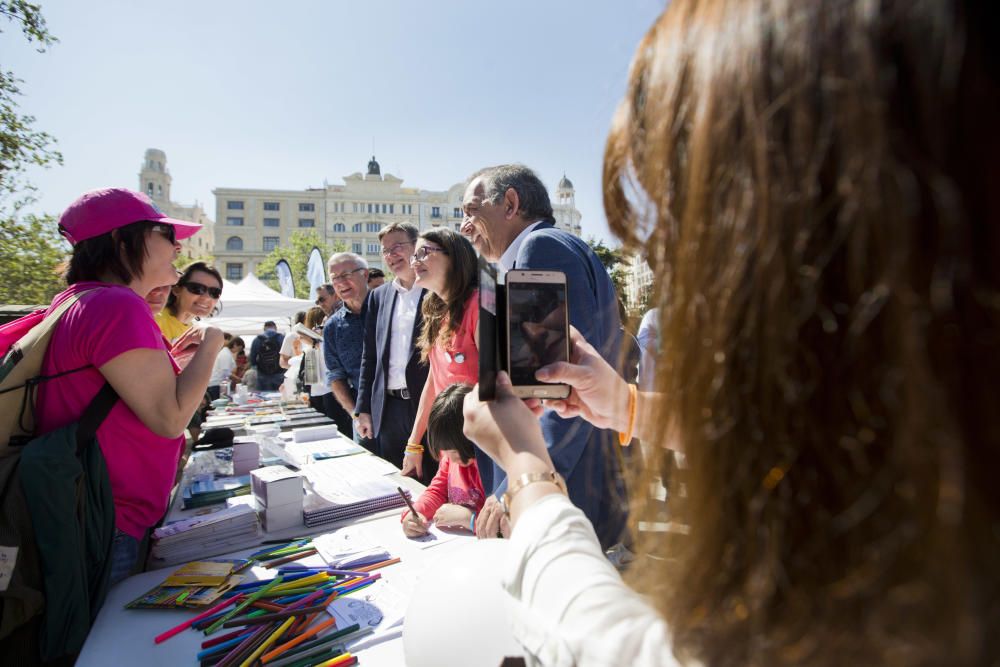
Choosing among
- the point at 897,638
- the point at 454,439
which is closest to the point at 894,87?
the point at 897,638

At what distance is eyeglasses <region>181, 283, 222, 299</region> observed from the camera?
13.1 ft

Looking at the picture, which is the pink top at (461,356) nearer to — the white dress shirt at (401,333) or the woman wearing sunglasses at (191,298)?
the white dress shirt at (401,333)

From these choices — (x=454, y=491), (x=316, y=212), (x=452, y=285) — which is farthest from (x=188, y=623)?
(x=316, y=212)

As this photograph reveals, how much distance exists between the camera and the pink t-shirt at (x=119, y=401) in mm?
1649

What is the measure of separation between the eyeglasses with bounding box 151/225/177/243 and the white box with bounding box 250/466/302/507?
1151mm

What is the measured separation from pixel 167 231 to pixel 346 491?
1.46m

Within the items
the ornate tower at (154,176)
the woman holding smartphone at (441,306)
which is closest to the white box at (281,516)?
the woman holding smartphone at (441,306)

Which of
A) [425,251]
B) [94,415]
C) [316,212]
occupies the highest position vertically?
[316,212]

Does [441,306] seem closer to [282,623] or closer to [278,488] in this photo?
[278,488]

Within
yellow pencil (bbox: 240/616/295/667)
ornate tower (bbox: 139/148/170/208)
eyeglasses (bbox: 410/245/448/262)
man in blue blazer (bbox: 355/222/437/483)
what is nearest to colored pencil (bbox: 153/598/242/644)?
yellow pencil (bbox: 240/616/295/667)

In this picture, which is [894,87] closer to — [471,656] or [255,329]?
[471,656]

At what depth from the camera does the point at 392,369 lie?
407cm

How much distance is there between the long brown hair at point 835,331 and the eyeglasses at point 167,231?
7.37 ft

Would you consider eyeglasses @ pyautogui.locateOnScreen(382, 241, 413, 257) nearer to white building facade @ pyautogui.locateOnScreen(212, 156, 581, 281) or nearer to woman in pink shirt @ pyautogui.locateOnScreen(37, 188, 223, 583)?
woman in pink shirt @ pyautogui.locateOnScreen(37, 188, 223, 583)
